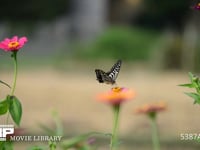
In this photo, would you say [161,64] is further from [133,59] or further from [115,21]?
[115,21]

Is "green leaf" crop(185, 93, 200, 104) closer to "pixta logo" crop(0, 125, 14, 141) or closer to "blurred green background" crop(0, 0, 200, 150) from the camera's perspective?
"blurred green background" crop(0, 0, 200, 150)

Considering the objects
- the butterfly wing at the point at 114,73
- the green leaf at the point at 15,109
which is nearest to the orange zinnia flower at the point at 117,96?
the butterfly wing at the point at 114,73

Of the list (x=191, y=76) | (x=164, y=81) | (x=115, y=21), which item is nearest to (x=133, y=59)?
(x=164, y=81)

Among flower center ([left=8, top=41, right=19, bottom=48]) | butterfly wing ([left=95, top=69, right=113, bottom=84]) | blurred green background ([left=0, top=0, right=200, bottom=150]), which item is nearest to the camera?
butterfly wing ([left=95, top=69, right=113, bottom=84])

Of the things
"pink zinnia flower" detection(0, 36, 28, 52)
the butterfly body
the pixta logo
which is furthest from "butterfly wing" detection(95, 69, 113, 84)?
the pixta logo

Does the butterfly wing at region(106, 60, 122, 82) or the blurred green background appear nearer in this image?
the butterfly wing at region(106, 60, 122, 82)

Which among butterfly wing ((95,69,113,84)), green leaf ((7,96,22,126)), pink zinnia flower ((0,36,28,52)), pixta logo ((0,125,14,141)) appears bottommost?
pixta logo ((0,125,14,141))
